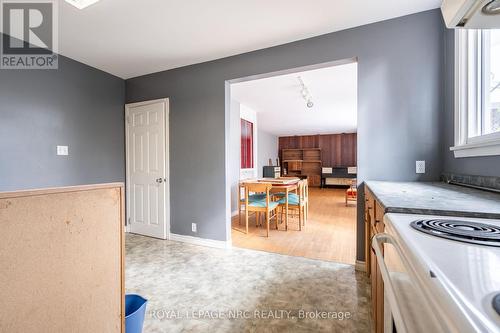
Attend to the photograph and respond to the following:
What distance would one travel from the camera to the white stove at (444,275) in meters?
0.32

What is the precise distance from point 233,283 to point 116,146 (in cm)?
262

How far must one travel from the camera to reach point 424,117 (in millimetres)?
1958

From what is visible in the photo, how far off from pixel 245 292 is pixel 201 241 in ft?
3.95

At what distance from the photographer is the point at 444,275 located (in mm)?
415

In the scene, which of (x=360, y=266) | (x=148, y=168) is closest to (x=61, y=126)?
(x=148, y=168)

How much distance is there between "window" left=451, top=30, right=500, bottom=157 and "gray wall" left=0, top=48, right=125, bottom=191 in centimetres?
388

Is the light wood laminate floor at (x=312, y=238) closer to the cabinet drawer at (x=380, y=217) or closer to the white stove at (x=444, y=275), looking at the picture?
the cabinet drawer at (x=380, y=217)

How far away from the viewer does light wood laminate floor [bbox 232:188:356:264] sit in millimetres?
2592

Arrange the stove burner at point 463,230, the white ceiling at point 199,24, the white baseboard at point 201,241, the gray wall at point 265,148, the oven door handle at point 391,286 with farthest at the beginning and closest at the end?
1. the gray wall at point 265,148
2. the white baseboard at point 201,241
3. the white ceiling at point 199,24
4. the stove burner at point 463,230
5. the oven door handle at point 391,286

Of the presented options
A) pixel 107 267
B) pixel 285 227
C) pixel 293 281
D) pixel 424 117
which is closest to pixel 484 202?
pixel 424 117

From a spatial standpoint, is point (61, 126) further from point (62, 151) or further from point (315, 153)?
point (315, 153)

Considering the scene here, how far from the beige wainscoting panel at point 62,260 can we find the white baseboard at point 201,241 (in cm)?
176

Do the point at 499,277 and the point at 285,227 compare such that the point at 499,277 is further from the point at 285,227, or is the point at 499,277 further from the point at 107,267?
the point at 285,227

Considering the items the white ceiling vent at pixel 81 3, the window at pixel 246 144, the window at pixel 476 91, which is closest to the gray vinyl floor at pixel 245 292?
the window at pixel 476 91
